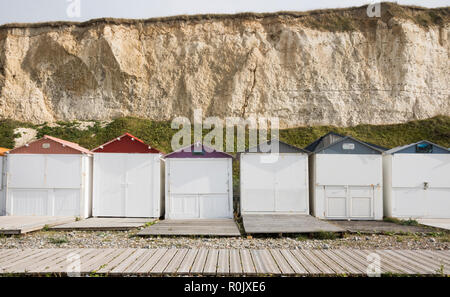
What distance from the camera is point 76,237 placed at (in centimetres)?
935

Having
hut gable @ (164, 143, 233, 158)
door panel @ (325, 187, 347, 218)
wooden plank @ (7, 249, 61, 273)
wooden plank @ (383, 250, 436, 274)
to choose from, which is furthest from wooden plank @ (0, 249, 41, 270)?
door panel @ (325, 187, 347, 218)

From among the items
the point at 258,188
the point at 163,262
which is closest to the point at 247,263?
the point at 163,262

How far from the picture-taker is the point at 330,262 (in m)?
5.83

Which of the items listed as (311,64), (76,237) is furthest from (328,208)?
(311,64)

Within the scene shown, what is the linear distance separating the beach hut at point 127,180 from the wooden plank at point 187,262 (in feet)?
22.0

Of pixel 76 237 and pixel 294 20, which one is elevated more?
pixel 294 20

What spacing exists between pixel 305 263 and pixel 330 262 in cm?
51

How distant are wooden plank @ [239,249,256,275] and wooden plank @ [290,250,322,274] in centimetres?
94

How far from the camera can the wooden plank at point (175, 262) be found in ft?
17.3

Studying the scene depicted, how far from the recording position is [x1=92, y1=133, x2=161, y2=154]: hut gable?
13047 mm

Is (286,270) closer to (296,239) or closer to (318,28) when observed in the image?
(296,239)

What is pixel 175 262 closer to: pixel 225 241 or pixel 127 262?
pixel 127 262

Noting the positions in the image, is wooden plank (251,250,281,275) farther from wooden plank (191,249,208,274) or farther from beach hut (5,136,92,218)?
beach hut (5,136,92,218)
